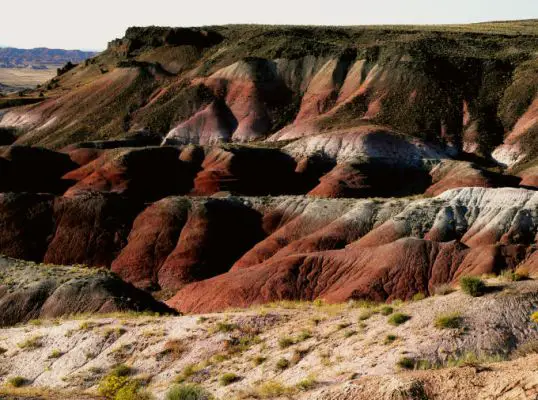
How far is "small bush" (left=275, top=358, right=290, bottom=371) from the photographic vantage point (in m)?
18.8

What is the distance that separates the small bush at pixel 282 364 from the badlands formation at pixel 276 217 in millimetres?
55

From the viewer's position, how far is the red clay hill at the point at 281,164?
48969 mm

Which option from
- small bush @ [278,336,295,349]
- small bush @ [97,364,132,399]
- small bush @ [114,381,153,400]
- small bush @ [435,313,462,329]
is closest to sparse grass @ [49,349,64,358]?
small bush @ [97,364,132,399]

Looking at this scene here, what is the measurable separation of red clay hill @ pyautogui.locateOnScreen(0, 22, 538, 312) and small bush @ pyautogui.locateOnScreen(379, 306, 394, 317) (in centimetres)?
2227

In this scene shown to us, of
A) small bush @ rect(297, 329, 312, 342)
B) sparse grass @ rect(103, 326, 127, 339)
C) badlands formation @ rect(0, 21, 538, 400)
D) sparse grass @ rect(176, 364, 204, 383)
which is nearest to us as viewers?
badlands formation @ rect(0, 21, 538, 400)

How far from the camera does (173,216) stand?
63969 millimetres

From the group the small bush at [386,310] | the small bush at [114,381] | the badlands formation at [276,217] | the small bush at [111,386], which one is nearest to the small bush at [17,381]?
the badlands formation at [276,217]

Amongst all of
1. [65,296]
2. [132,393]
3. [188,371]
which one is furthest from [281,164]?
[132,393]

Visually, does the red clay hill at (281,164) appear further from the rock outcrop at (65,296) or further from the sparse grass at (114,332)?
the sparse grass at (114,332)

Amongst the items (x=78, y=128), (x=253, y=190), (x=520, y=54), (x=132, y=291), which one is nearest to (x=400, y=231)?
(x=132, y=291)

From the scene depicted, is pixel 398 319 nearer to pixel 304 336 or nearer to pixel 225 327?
pixel 304 336

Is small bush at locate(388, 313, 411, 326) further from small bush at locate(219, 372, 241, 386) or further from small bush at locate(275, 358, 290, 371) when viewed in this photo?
small bush at locate(219, 372, 241, 386)

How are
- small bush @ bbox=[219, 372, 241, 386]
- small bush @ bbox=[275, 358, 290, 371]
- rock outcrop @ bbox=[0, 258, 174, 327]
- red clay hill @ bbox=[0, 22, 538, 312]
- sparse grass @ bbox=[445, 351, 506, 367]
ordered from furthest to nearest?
red clay hill @ bbox=[0, 22, 538, 312] → rock outcrop @ bbox=[0, 258, 174, 327] → small bush @ bbox=[275, 358, 290, 371] → small bush @ bbox=[219, 372, 241, 386] → sparse grass @ bbox=[445, 351, 506, 367]

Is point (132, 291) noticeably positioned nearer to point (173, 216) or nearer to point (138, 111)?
point (173, 216)
